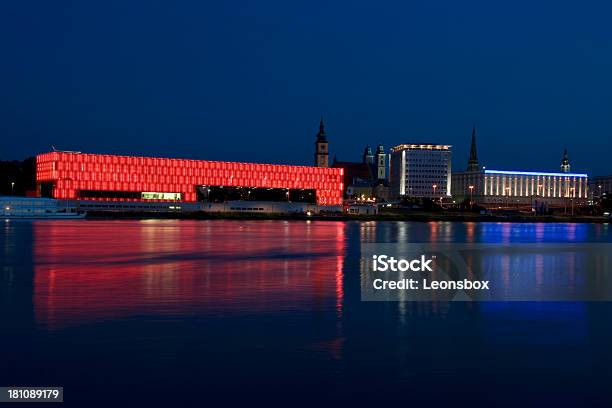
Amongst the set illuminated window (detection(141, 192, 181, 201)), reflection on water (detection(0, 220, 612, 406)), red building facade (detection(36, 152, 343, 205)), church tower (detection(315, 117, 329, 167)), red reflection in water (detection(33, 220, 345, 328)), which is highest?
church tower (detection(315, 117, 329, 167))

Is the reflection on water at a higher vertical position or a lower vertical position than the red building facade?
lower

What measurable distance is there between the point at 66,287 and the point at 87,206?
102754 millimetres

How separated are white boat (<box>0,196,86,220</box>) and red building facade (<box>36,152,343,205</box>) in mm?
4185

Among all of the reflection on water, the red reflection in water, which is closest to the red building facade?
the red reflection in water

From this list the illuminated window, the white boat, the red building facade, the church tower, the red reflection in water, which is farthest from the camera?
the church tower

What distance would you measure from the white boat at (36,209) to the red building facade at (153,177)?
4.19 metres

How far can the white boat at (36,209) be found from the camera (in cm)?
10931

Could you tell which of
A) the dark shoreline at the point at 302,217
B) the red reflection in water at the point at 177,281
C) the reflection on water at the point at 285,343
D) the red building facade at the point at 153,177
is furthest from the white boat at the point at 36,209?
the reflection on water at the point at 285,343

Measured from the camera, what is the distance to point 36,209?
114m

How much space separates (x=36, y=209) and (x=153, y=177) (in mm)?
22592

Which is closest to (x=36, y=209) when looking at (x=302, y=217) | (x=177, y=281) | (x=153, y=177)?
(x=153, y=177)

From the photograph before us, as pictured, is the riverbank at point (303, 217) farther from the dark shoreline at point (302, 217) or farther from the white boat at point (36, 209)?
the white boat at point (36, 209)

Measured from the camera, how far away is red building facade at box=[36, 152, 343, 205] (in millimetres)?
121125

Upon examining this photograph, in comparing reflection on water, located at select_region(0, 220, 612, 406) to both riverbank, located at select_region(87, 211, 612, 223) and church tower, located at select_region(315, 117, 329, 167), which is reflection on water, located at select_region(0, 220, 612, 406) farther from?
church tower, located at select_region(315, 117, 329, 167)
